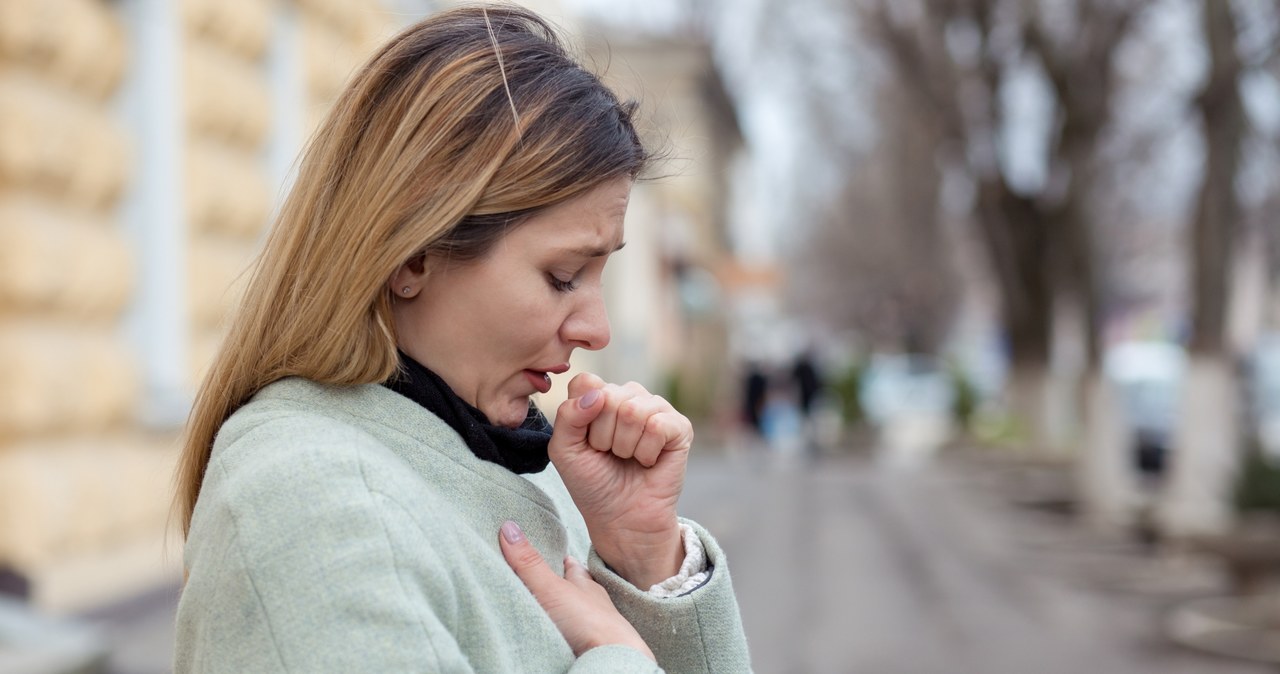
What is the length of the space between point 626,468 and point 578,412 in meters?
0.12

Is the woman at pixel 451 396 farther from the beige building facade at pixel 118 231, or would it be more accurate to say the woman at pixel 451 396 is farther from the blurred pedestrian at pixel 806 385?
the blurred pedestrian at pixel 806 385

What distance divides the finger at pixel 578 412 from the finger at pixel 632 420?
3 cm

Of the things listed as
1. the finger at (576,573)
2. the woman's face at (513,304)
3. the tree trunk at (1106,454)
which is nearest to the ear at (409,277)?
the woman's face at (513,304)

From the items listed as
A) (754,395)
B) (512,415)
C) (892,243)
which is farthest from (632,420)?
(892,243)

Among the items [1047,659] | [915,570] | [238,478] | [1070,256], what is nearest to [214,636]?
[238,478]

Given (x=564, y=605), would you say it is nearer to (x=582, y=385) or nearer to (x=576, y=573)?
(x=576, y=573)

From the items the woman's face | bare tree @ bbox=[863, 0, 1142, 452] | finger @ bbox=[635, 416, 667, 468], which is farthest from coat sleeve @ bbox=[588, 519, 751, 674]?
bare tree @ bbox=[863, 0, 1142, 452]

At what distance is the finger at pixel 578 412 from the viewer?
5.41ft

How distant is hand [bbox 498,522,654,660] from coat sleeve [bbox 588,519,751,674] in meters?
0.09

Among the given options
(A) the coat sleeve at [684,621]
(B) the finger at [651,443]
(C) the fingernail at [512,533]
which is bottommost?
(A) the coat sleeve at [684,621]

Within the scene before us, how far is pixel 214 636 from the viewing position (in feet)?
4.31

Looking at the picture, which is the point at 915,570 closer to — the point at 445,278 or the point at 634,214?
the point at 445,278

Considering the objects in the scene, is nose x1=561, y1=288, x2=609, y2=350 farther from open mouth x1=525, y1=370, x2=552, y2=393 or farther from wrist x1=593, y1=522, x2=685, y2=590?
wrist x1=593, y1=522, x2=685, y2=590

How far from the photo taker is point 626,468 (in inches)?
67.9
